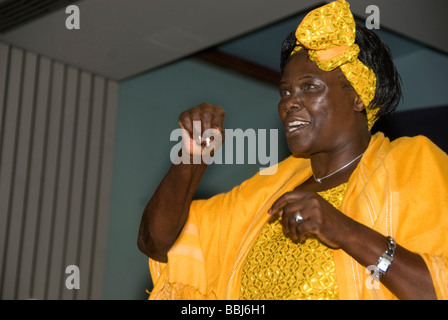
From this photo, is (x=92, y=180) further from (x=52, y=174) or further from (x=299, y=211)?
(x=299, y=211)

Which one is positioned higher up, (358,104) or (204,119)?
(358,104)

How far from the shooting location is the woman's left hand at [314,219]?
4.79ft

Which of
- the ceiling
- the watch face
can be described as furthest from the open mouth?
the ceiling

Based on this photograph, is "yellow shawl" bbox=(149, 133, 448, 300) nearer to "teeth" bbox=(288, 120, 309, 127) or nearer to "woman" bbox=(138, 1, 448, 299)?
"woman" bbox=(138, 1, 448, 299)

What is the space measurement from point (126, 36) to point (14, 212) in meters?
1.44

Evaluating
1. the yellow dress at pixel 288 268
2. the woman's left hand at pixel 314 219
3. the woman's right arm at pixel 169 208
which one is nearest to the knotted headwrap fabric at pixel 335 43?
the yellow dress at pixel 288 268

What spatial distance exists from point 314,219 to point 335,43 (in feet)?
2.00

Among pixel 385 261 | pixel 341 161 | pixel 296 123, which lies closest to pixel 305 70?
pixel 296 123

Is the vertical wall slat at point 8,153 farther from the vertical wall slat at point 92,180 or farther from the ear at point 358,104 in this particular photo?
the ear at point 358,104

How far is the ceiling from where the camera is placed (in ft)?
13.7

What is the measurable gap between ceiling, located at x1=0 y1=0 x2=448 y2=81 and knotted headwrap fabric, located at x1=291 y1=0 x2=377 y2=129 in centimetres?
218

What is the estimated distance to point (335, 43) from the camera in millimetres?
1866
